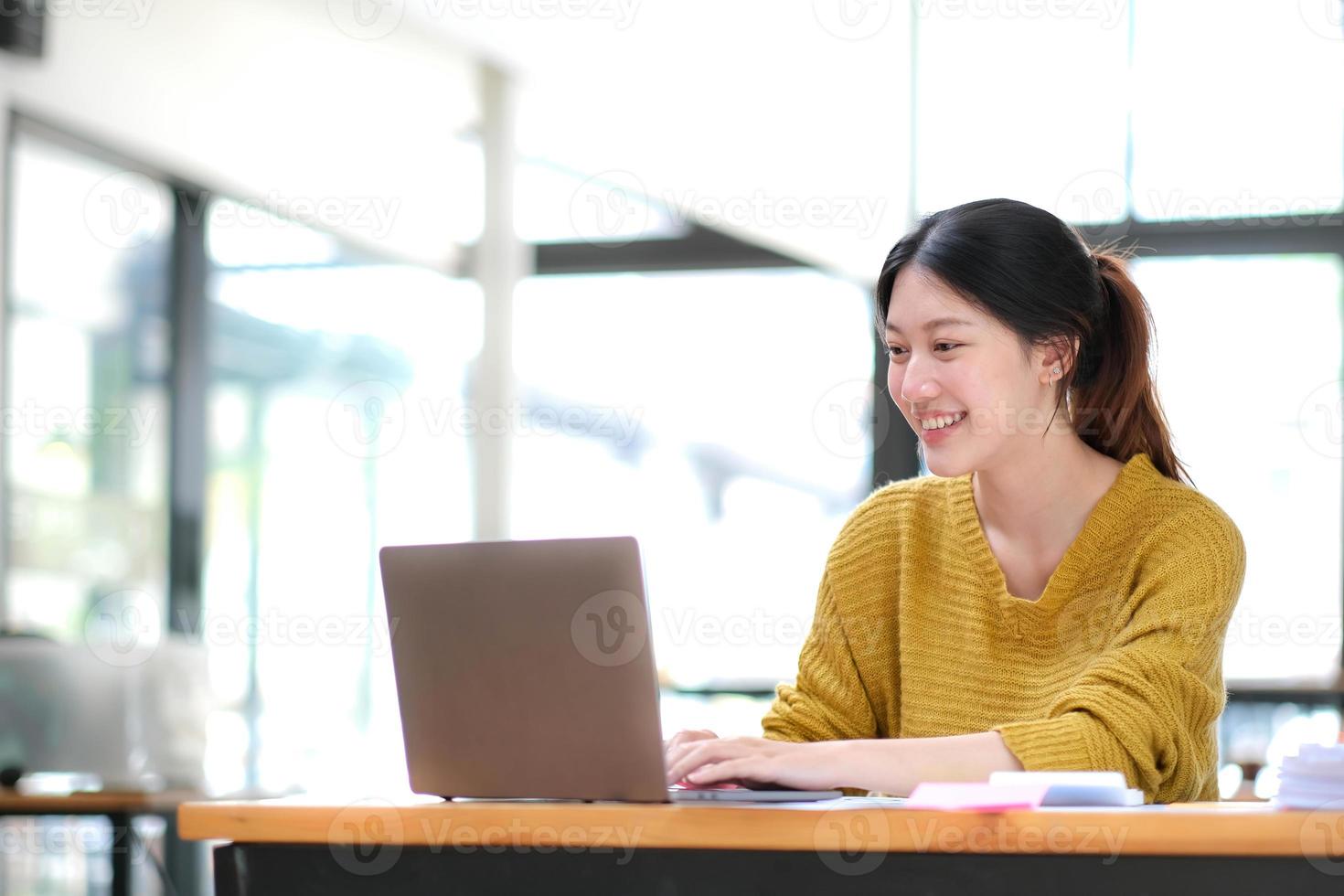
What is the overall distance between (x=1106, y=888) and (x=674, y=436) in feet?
15.1

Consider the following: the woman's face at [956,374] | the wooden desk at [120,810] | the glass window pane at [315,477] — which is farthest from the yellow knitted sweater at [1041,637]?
the glass window pane at [315,477]

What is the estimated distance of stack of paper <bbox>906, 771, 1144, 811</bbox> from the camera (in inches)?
48.9

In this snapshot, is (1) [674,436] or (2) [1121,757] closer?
(2) [1121,757]

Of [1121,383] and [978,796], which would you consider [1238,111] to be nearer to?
[1121,383]

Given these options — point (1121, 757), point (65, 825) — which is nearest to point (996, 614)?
point (1121, 757)

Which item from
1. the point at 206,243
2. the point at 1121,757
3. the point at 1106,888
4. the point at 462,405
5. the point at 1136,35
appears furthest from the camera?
the point at 462,405

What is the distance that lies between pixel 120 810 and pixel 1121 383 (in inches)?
84.6

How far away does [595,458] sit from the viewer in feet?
19.3

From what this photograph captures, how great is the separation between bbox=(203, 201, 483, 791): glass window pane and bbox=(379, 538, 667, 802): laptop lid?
3.42 metres

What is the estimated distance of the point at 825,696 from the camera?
79.5 inches

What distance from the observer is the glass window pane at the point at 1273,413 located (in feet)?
16.4

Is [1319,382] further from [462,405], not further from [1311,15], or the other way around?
[462,405]

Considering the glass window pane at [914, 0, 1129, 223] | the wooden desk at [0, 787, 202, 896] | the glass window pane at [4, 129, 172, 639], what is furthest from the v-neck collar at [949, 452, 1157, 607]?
the glass window pane at [914, 0, 1129, 223]

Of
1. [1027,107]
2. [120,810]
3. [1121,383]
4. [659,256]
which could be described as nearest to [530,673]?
[1121,383]
